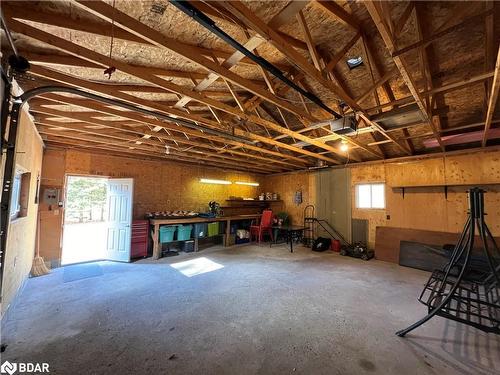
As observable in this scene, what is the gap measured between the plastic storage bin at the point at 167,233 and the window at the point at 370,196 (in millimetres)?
5955

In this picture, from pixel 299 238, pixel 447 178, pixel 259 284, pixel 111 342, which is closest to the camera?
pixel 111 342

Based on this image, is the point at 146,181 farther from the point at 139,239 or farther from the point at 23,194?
the point at 23,194

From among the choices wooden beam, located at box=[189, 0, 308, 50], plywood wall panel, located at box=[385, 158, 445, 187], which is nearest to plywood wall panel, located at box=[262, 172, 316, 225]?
plywood wall panel, located at box=[385, 158, 445, 187]

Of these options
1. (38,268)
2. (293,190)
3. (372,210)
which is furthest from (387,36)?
(293,190)

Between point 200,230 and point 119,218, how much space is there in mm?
2294

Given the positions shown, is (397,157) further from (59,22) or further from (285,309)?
(59,22)

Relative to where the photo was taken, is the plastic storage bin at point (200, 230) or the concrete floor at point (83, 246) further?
the plastic storage bin at point (200, 230)

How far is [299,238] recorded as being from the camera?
27.9 ft

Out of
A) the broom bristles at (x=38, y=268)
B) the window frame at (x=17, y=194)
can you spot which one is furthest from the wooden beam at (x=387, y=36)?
the broom bristles at (x=38, y=268)

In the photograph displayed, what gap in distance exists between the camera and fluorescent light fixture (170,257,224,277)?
4.84 m

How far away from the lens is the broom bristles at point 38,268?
15.0 feet

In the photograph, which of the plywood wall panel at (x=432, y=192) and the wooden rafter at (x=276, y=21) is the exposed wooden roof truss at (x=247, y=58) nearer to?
the wooden rafter at (x=276, y=21)

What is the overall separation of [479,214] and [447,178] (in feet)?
12.2

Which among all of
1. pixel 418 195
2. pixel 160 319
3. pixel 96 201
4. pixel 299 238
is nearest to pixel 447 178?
pixel 418 195
